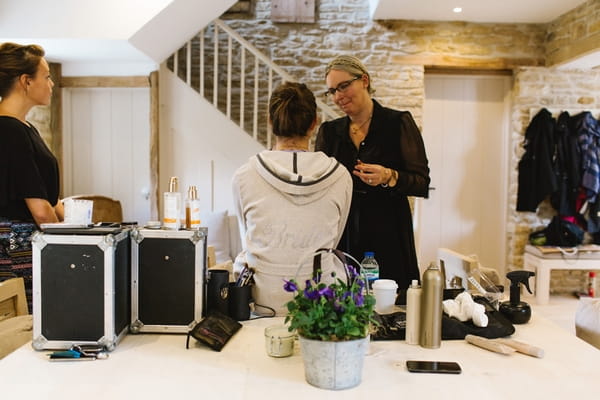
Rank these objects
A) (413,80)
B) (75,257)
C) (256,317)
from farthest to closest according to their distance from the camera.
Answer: (413,80) < (256,317) < (75,257)

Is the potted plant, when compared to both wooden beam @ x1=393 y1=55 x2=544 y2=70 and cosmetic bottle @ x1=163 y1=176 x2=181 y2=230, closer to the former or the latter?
cosmetic bottle @ x1=163 y1=176 x2=181 y2=230

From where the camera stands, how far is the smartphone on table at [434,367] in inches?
51.4

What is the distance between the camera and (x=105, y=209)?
465 cm

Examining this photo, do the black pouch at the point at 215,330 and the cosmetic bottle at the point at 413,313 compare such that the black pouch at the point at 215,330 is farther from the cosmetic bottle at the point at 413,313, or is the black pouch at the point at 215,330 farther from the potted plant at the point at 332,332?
the cosmetic bottle at the point at 413,313

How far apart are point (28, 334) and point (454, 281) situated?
61.7 inches

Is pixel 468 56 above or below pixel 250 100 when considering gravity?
above

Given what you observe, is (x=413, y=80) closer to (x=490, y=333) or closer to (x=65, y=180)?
(x=65, y=180)

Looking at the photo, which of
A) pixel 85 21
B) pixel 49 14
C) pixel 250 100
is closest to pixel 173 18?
pixel 85 21

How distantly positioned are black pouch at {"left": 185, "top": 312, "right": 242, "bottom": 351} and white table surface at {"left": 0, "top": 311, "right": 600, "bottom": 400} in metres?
0.02

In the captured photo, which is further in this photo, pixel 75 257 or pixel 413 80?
pixel 413 80

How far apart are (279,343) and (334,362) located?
239 millimetres

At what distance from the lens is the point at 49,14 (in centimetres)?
376

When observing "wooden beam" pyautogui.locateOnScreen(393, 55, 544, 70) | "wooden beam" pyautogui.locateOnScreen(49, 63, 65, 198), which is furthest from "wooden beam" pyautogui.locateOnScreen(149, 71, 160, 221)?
"wooden beam" pyautogui.locateOnScreen(393, 55, 544, 70)

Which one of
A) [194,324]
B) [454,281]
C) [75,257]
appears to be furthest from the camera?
[454,281]
